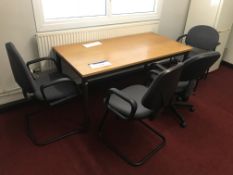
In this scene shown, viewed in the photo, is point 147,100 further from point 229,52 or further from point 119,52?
point 229,52

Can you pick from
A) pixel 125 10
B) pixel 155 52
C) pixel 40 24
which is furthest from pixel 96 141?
pixel 125 10

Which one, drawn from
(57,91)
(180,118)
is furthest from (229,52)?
(57,91)

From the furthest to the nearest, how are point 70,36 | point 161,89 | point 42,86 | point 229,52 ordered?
point 229,52, point 70,36, point 42,86, point 161,89

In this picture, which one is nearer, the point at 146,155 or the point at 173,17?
the point at 146,155

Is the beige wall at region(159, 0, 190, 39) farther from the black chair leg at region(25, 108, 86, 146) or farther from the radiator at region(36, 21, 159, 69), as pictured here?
the black chair leg at region(25, 108, 86, 146)

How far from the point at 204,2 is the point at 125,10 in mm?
1187

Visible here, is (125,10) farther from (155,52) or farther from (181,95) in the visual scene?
(181,95)

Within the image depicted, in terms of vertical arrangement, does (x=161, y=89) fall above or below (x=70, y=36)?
below

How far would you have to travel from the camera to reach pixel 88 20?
2418mm

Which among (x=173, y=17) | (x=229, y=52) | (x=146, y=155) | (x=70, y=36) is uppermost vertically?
(x=173, y=17)

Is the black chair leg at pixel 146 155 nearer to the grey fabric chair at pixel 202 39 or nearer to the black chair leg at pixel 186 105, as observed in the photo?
the black chair leg at pixel 186 105

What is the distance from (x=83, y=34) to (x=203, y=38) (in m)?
1.67

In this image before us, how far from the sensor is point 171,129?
2195 mm

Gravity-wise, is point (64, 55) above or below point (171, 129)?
above
